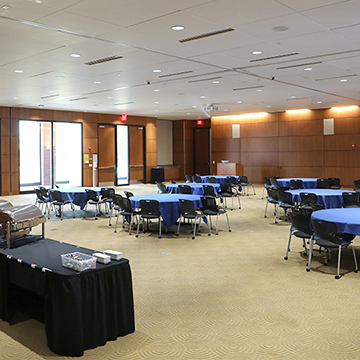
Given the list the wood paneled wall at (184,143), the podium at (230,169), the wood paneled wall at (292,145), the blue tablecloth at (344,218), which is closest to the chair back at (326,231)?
the blue tablecloth at (344,218)

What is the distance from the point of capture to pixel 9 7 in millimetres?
5707

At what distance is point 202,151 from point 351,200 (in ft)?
58.1

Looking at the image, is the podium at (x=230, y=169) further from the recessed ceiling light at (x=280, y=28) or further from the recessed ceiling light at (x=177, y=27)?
the recessed ceiling light at (x=177, y=27)

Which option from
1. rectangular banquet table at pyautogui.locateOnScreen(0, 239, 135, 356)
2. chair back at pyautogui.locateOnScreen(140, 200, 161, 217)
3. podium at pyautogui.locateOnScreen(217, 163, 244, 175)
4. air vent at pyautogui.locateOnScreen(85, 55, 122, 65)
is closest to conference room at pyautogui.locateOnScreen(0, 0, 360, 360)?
rectangular banquet table at pyautogui.locateOnScreen(0, 239, 135, 356)

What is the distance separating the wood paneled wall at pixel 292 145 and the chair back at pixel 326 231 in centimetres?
1464

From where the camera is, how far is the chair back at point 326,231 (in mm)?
5996

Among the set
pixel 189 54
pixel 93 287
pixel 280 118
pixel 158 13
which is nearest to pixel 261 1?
pixel 158 13

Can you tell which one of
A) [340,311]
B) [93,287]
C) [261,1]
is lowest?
[340,311]

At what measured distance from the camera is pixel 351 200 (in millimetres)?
9672

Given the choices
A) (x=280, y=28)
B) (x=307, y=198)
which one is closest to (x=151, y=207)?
(x=307, y=198)

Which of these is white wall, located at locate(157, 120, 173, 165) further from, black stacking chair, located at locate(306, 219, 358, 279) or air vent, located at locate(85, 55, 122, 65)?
black stacking chair, located at locate(306, 219, 358, 279)

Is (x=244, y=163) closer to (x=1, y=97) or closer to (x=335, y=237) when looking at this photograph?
(x=1, y=97)

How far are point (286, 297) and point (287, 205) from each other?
5427mm

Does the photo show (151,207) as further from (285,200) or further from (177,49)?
(285,200)
